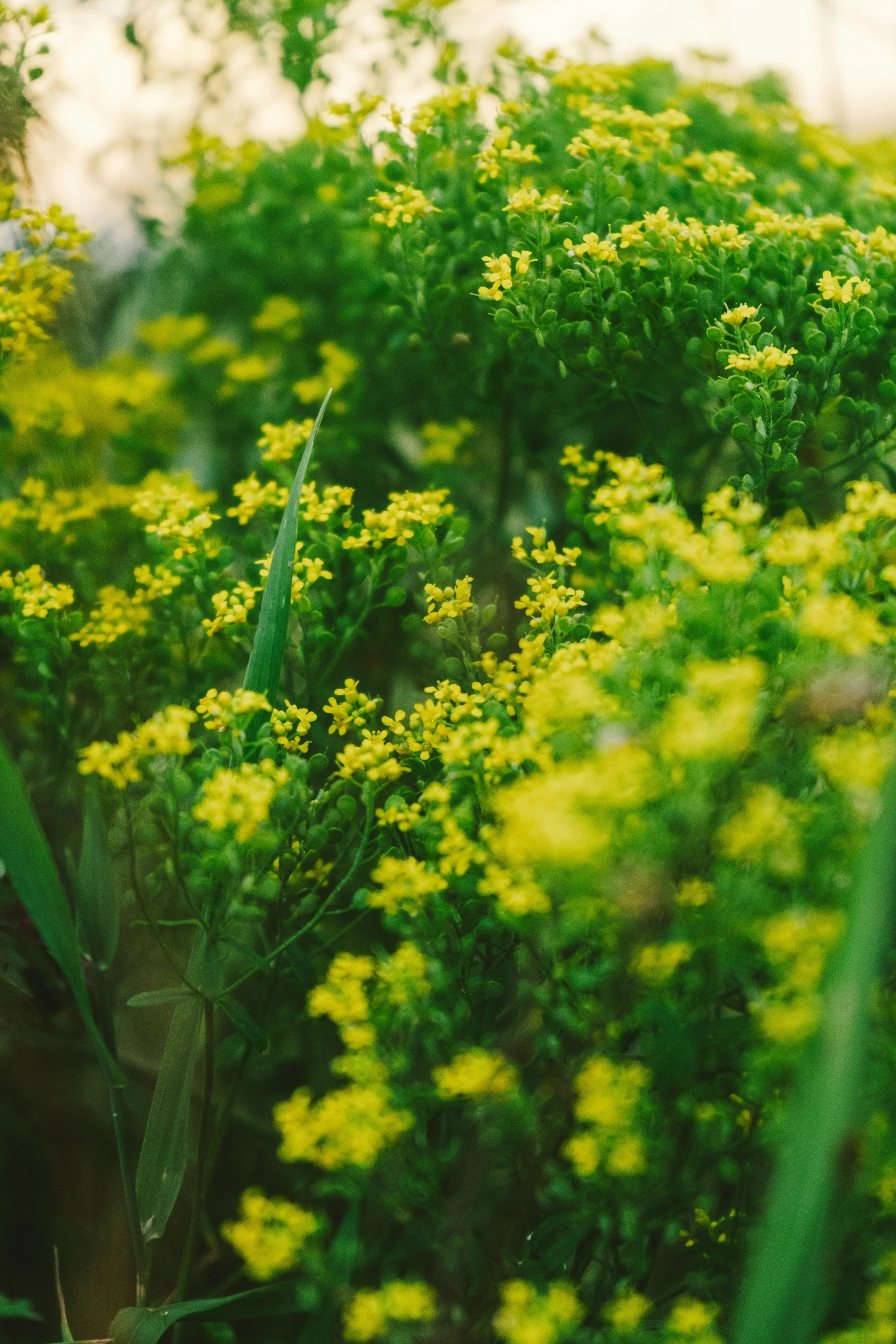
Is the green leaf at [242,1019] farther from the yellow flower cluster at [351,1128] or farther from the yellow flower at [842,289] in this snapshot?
the yellow flower at [842,289]

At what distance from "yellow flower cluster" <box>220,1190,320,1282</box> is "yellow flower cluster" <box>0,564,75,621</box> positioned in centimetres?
44

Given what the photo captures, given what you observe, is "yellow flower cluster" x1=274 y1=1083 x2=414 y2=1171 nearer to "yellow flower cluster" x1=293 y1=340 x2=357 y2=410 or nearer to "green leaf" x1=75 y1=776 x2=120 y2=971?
"green leaf" x1=75 y1=776 x2=120 y2=971

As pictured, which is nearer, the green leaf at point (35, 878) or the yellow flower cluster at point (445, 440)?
the green leaf at point (35, 878)

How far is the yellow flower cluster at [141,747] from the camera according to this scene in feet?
1.76

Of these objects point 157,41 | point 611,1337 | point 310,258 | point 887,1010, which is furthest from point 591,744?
point 157,41

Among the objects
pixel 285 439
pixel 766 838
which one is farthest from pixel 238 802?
pixel 285 439

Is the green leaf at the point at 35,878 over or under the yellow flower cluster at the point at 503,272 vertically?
under

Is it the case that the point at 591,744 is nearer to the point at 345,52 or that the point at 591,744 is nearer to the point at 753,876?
the point at 753,876

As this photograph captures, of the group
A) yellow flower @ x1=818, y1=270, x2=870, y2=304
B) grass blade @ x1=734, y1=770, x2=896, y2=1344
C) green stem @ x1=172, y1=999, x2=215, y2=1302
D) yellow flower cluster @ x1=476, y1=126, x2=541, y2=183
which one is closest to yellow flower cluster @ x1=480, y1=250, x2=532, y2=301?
yellow flower cluster @ x1=476, y1=126, x2=541, y2=183

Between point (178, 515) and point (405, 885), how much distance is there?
370mm

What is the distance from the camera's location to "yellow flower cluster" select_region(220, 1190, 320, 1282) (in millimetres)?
496

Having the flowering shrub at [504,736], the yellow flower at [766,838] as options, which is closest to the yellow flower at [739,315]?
the flowering shrub at [504,736]

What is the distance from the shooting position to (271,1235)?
0.50 metres

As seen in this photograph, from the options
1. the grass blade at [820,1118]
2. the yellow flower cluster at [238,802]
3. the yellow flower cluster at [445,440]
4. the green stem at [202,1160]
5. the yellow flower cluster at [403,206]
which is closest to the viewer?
the grass blade at [820,1118]
